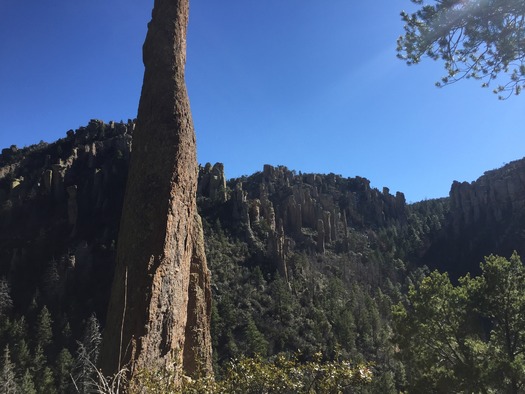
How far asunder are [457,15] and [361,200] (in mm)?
141225

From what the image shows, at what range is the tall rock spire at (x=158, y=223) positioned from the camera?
6211 mm

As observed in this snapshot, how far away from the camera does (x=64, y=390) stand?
43.1m

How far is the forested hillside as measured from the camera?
176ft

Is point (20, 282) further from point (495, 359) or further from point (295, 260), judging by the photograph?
point (495, 359)

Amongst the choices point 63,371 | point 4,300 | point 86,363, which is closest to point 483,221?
point 63,371

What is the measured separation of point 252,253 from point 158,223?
78.3 m

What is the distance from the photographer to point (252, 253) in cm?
8444

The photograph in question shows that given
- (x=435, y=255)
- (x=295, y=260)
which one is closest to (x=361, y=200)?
(x=435, y=255)

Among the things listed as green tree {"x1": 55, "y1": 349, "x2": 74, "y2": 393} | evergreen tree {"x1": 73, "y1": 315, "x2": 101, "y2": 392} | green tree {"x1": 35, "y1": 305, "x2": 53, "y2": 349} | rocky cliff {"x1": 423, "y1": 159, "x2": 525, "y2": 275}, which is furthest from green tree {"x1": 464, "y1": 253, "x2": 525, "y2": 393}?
rocky cliff {"x1": 423, "y1": 159, "x2": 525, "y2": 275}

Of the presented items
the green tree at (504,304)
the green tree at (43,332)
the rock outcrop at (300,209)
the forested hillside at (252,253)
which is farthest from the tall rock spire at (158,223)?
the rock outcrop at (300,209)

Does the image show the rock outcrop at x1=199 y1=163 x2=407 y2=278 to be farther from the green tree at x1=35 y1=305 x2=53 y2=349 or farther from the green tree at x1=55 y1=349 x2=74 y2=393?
the green tree at x1=55 y1=349 x2=74 y2=393

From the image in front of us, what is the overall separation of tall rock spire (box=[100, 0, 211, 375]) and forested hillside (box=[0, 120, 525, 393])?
1443 cm

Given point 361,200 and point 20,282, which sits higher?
Answer: point 361,200

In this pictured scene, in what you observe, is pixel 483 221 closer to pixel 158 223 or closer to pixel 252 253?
pixel 252 253
